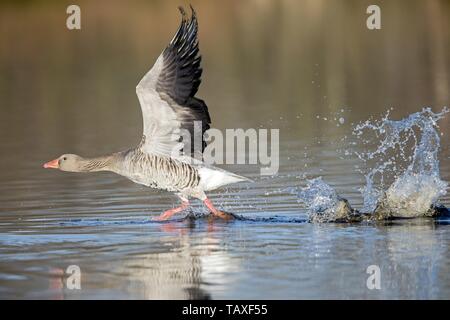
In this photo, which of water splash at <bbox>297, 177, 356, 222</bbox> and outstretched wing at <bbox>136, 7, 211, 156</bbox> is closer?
water splash at <bbox>297, 177, 356, 222</bbox>

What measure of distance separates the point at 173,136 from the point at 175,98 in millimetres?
671

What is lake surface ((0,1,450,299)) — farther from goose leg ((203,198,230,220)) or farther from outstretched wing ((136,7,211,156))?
outstretched wing ((136,7,211,156))

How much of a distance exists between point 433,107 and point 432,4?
19735 millimetres

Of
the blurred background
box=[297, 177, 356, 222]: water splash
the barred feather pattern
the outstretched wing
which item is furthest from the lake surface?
the outstretched wing

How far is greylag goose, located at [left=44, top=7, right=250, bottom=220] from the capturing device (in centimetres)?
1302

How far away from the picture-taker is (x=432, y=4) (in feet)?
136

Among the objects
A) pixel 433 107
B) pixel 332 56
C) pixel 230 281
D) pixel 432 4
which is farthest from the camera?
pixel 432 4

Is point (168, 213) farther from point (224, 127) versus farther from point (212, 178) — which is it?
point (224, 127)

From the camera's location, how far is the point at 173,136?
13.6m

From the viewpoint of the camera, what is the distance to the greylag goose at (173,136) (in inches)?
513

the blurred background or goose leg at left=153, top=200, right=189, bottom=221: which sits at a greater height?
the blurred background

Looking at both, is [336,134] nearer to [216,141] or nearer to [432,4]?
[216,141]

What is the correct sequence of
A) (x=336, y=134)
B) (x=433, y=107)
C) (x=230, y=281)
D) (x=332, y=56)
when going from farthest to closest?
1. (x=332, y=56)
2. (x=433, y=107)
3. (x=336, y=134)
4. (x=230, y=281)
